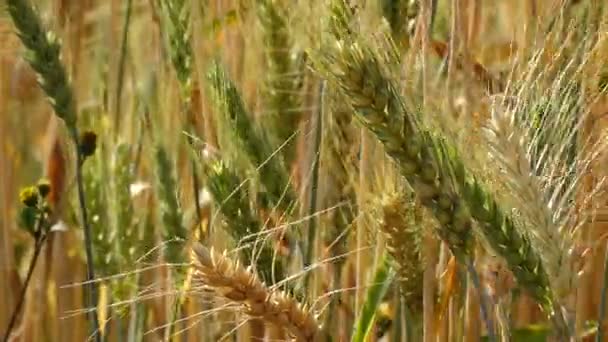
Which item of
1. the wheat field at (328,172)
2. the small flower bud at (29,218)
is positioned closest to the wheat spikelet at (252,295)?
the wheat field at (328,172)

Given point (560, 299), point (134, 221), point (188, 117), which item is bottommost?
point (560, 299)

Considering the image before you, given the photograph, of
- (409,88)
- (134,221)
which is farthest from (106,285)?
(409,88)

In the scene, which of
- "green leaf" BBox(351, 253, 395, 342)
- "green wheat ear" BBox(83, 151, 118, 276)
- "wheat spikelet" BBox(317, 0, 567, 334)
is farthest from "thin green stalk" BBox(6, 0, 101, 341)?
"wheat spikelet" BBox(317, 0, 567, 334)

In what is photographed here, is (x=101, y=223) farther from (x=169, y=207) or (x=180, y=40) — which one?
(x=180, y=40)

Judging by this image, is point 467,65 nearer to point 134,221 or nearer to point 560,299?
point 560,299

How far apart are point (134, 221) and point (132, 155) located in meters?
0.22

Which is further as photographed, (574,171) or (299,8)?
(299,8)

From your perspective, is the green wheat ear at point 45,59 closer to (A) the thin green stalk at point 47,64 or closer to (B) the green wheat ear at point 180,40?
(A) the thin green stalk at point 47,64

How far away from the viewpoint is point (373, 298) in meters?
0.95

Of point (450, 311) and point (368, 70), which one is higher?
point (368, 70)

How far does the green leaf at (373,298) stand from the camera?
37.1 inches

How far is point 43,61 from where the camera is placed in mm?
1054

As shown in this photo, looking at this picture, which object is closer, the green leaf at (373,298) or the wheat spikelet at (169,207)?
the green leaf at (373,298)

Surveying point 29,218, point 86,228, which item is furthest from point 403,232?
point 29,218
